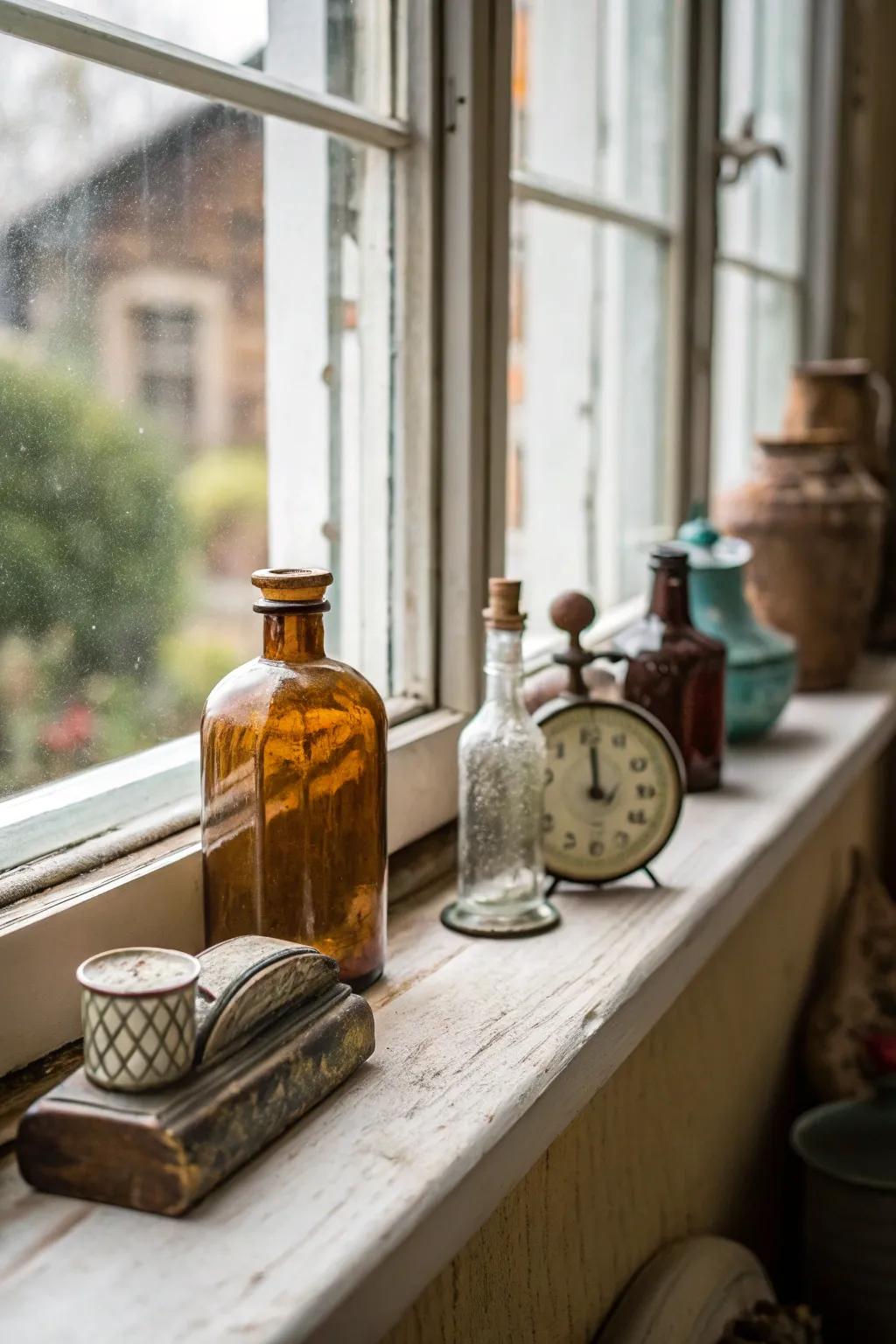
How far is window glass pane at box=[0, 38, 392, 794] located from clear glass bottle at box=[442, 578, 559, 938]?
19cm

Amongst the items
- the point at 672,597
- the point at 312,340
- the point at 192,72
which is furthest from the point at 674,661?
the point at 192,72

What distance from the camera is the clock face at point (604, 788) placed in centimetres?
118

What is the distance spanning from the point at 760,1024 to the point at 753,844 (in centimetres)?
37

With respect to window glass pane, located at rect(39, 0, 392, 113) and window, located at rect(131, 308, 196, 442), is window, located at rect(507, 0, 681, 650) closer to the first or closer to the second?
window glass pane, located at rect(39, 0, 392, 113)

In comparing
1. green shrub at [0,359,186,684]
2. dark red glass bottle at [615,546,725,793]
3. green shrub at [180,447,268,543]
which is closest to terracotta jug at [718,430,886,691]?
dark red glass bottle at [615,546,725,793]

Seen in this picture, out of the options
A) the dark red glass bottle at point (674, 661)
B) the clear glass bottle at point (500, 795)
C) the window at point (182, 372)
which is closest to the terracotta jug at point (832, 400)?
the dark red glass bottle at point (674, 661)

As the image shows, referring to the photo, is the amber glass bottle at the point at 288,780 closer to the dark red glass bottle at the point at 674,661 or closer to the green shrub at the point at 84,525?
the green shrub at the point at 84,525

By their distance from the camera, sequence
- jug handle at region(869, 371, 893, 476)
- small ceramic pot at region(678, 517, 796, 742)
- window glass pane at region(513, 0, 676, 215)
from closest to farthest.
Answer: window glass pane at region(513, 0, 676, 215) < small ceramic pot at region(678, 517, 796, 742) < jug handle at region(869, 371, 893, 476)

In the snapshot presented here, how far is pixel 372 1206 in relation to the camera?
70 cm

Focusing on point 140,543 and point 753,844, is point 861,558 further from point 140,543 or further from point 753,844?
point 140,543

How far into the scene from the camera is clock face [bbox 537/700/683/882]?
1184mm

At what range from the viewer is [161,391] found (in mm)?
969

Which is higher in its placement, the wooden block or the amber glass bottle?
Result: the amber glass bottle

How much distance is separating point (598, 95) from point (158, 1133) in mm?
1452
